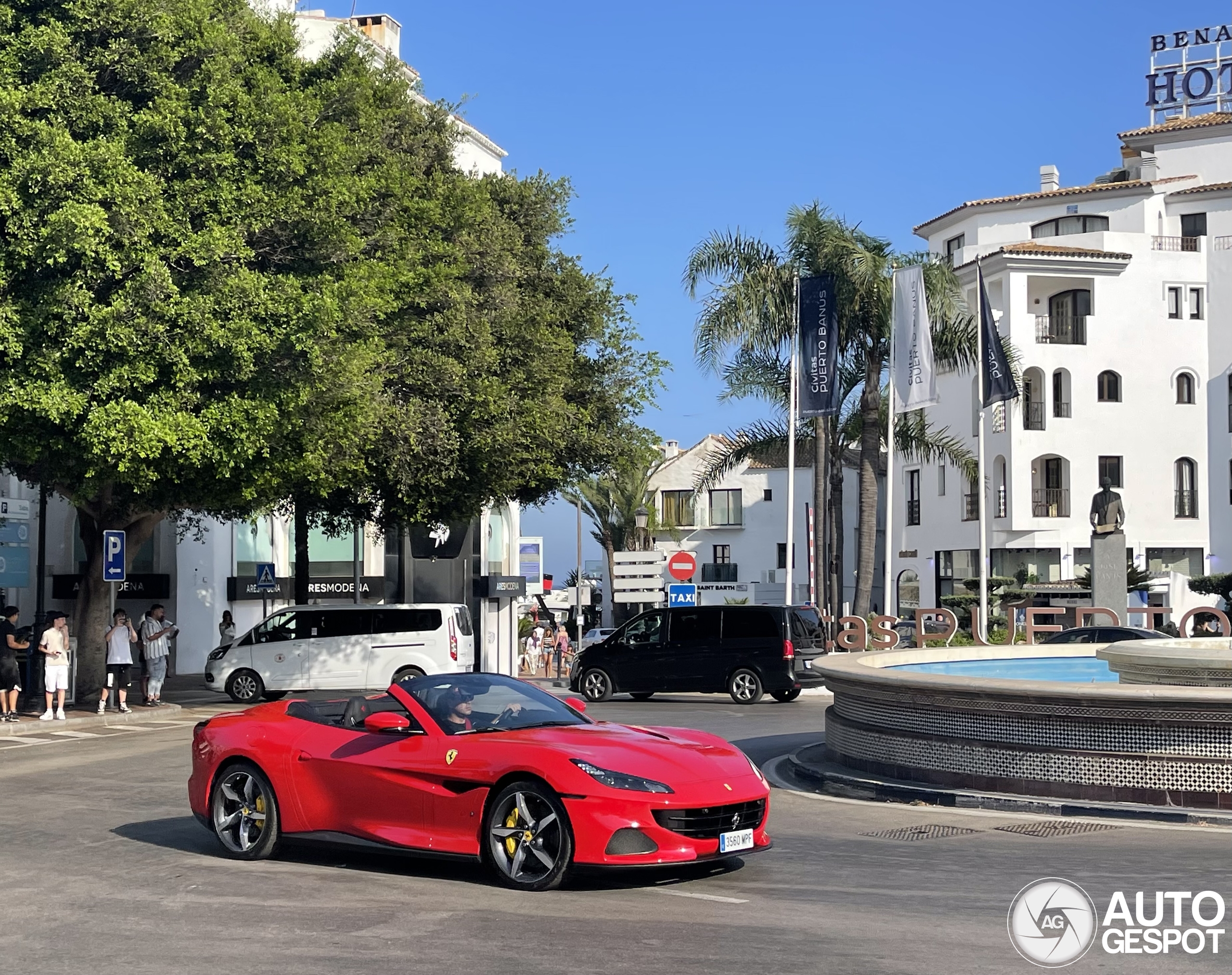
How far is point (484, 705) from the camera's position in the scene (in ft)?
32.7

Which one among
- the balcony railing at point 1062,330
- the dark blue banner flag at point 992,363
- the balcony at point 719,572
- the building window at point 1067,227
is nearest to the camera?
the dark blue banner flag at point 992,363

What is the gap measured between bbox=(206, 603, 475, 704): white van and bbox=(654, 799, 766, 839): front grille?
2122 centimetres

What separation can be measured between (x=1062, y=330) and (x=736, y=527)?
93.1 feet

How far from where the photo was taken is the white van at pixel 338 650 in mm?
30031

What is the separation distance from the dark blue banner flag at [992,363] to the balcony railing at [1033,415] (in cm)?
2342

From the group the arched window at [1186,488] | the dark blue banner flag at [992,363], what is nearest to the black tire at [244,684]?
the dark blue banner flag at [992,363]

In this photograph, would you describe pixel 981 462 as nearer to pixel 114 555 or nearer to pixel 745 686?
pixel 745 686

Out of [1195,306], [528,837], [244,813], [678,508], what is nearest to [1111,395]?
[1195,306]

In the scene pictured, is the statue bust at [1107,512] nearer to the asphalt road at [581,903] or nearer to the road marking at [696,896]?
the asphalt road at [581,903]

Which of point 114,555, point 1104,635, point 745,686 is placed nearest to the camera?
point 114,555

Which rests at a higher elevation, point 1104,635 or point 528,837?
point 1104,635

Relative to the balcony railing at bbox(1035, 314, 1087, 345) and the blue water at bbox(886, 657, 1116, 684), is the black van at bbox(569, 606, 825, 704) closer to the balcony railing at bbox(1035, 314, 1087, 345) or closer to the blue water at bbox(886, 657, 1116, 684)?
the blue water at bbox(886, 657, 1116, 684)

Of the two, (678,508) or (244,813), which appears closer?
(244,813)

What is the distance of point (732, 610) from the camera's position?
27.8m
